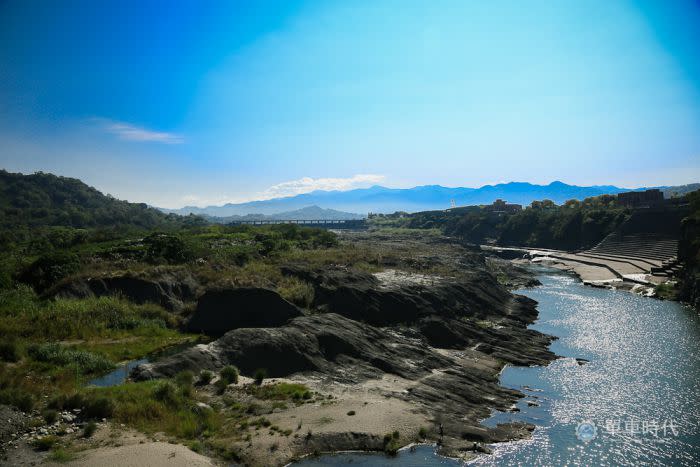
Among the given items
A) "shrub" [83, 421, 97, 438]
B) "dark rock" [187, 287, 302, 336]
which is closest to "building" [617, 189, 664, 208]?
"dark rock" [187, 287, 302, 336]

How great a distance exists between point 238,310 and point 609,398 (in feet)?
105

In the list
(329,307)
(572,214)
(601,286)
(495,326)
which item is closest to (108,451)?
(329,307)

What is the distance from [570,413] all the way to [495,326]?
21983mm

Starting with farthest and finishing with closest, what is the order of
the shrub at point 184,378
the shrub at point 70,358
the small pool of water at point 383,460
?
1. the shrub at point 70,358
2. the shrub at point 184,378
3. the small pool of water at point 383,460

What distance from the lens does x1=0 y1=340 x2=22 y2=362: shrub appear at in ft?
93.8

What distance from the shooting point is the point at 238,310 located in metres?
43.8

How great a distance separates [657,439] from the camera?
25.7 metres

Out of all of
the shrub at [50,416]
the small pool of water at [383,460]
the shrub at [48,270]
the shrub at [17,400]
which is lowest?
the small pool of water at [383,460]

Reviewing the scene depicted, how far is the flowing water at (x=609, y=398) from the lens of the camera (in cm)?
2373

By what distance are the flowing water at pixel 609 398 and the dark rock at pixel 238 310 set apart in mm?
21093

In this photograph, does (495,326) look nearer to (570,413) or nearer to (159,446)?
(570,413)

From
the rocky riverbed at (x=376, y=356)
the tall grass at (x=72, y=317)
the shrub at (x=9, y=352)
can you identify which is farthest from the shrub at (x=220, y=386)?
the tall grass at (x=72, y=317)

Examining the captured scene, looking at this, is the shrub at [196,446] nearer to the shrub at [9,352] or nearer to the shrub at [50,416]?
the shrub at [50,416]

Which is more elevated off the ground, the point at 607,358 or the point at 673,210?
the point at 673,210
